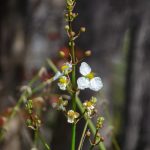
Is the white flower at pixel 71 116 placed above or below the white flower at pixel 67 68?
below

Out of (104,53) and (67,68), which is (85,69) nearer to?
(67,68)

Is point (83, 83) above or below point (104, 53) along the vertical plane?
below

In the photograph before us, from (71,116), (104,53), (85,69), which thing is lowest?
(71,116)

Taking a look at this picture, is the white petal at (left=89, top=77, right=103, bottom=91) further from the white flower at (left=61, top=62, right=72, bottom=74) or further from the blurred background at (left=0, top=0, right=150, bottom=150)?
the blurred background at (left=0, top=0, right=150, bottom=150)

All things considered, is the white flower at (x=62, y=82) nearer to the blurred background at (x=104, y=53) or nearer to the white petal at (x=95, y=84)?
the white petal at (x=95, y=84)

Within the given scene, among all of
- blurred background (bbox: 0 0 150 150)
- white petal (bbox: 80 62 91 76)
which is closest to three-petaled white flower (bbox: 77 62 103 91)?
white petal (bbox: 80 62 91 76)

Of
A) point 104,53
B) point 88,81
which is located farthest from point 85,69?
point 104,53

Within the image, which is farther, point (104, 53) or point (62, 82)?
point (104, 53)

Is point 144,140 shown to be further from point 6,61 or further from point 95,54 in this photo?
point 6,61

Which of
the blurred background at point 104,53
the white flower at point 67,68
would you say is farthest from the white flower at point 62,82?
the blurred background at point 104,53

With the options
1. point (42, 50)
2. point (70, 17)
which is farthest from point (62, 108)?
point (42, 50)

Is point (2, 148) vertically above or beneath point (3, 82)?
beneath
